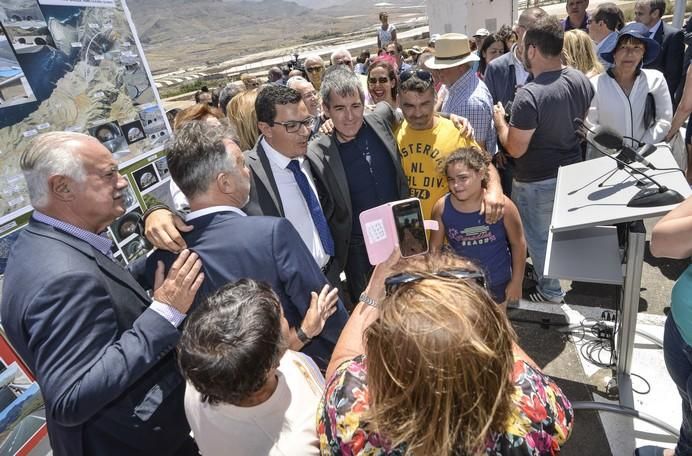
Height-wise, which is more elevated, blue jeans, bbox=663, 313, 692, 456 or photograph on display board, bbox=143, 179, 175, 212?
photograph on display board, bbox=143, 179, 175, 212

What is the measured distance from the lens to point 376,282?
166 centimetres

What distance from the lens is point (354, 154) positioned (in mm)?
2842

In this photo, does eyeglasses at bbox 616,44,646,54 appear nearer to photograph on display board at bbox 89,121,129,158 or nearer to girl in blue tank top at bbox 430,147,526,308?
girl in blue tank top at bbox 430,147,526,308

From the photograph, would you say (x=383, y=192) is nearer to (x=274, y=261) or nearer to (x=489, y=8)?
(x=274, y=261)

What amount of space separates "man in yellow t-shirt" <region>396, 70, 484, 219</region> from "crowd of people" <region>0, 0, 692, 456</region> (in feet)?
0.05

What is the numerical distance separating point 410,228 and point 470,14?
15739 millimetres

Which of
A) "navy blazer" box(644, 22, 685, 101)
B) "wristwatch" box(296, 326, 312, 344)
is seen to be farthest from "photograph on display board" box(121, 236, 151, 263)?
"navy blazer" box(644, 22, 685, 101)

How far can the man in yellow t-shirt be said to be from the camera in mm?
2662

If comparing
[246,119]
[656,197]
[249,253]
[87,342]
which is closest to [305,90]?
[246,119]

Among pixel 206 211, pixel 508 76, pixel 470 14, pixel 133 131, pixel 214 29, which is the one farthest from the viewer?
pixel 214 29

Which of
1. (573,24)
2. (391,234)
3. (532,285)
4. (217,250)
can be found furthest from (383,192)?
(573,24)

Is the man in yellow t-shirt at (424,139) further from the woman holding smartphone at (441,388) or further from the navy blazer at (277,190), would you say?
the woman holding smartphone at (441,388)

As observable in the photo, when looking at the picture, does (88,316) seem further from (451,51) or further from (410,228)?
(451,51)

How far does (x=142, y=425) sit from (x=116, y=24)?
290 cm
